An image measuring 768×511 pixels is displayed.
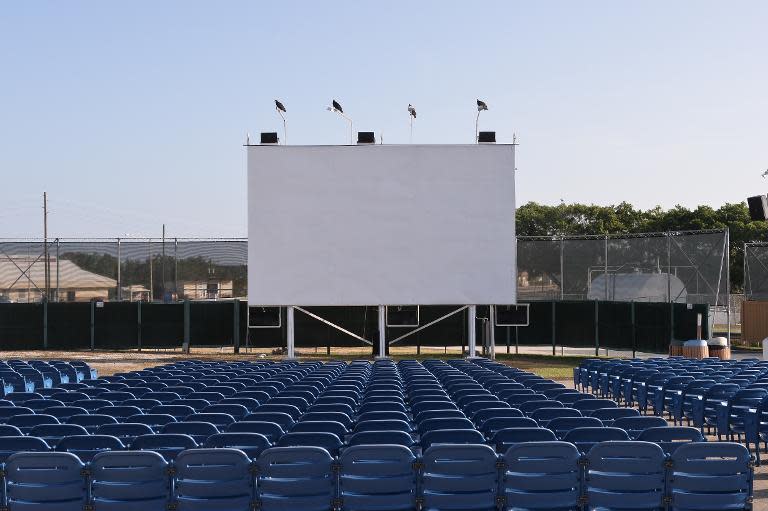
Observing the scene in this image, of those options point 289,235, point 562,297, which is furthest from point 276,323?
point 562,297

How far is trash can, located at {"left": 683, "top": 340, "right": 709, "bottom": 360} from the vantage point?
79.0ft

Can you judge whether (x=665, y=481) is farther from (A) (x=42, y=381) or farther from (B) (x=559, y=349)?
(B) (x=559, y=349)

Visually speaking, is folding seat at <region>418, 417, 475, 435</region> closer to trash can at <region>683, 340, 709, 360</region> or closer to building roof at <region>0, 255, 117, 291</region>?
trash can at <region>683, 340, 709, 360</region>

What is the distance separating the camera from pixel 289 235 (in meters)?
26.0

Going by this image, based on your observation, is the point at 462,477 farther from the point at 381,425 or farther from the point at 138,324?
the point at 138,324

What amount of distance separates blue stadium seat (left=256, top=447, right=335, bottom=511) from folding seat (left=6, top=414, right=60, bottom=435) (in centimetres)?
305

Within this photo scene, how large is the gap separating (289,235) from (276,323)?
9.25 ft

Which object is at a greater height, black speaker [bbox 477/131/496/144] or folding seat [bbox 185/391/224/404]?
black speaker [bbox 477/131/496/144]

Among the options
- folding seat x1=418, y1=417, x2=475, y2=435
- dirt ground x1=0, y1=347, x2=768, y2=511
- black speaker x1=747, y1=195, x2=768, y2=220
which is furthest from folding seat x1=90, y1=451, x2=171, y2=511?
dirt ground x1=0, y1=347, x2=768, y2=511

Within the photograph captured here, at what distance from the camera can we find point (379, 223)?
86.2 feet

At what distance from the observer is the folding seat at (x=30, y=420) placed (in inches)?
334

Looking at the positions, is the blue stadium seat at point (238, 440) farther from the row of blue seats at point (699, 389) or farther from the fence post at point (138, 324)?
the fence post at point (138, 324)

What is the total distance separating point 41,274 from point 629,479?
31.3 m

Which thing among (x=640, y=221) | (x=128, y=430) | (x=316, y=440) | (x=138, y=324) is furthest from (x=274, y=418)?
(x=640, y=221)
